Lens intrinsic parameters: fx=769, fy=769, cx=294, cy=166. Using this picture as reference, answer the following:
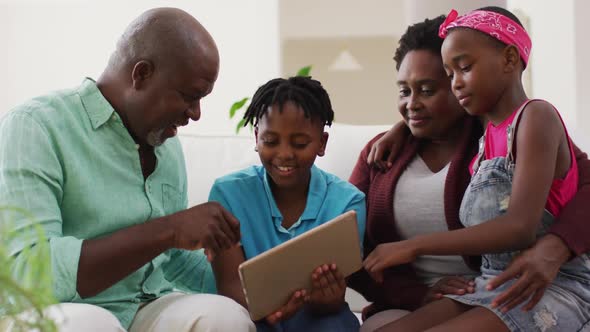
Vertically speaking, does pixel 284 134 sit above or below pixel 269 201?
above

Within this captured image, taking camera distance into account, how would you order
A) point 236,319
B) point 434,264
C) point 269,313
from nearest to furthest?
point 236,319 < point 269,313 < point 434,264

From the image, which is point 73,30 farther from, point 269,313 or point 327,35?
point 269,313

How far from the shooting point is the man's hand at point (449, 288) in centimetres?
161

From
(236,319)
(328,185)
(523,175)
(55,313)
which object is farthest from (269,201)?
(55,313)

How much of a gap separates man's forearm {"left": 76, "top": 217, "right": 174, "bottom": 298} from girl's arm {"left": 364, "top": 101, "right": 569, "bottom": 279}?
0.44 metres

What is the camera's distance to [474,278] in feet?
5.59

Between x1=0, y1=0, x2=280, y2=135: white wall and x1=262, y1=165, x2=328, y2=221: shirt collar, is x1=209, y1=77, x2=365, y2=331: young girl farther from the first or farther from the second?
x1=0, y1=0, x2=280, y2=135: white wall

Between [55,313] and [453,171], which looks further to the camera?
[453,171]

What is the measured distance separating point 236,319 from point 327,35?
3.69 meters

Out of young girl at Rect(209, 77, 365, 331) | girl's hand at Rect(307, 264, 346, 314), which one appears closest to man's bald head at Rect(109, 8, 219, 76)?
young girl at Rect(209, 77, 365, 331)

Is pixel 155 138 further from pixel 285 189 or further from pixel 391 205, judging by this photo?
pixel 391 205

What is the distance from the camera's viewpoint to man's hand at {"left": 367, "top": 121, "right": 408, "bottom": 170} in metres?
1.90

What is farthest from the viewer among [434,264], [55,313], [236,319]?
[434,264]

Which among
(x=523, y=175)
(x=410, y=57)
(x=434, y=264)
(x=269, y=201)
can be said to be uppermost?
(x=410, y=57)
